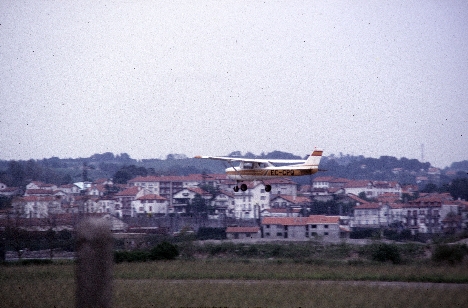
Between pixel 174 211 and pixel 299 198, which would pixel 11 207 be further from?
pixel 299 198

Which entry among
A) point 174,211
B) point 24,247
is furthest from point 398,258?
point 174,211

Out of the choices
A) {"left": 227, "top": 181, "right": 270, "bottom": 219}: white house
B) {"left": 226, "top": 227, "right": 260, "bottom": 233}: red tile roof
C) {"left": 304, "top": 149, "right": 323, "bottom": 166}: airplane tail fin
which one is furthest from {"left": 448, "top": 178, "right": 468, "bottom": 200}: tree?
{"left": 304, "top": 149, "right": 323, "bottom": 166}: airplane tail fin

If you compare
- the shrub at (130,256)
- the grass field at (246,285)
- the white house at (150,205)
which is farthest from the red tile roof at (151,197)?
the grass field at (246,285)

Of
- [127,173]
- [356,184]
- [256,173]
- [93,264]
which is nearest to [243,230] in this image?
[256,173]

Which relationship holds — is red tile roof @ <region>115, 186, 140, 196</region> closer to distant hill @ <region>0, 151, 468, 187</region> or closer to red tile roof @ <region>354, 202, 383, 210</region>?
distant hill @ <region>0, 151, 468, 187</region>

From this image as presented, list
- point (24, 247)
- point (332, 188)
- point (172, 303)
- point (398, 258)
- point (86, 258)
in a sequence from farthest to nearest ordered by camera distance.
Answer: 1. point (332, 188)
2. point (24, 247)
3. point (398, 258)
4. point (172, 303)
5. point (86, 258)

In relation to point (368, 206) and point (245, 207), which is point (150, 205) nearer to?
point (245, 207)
